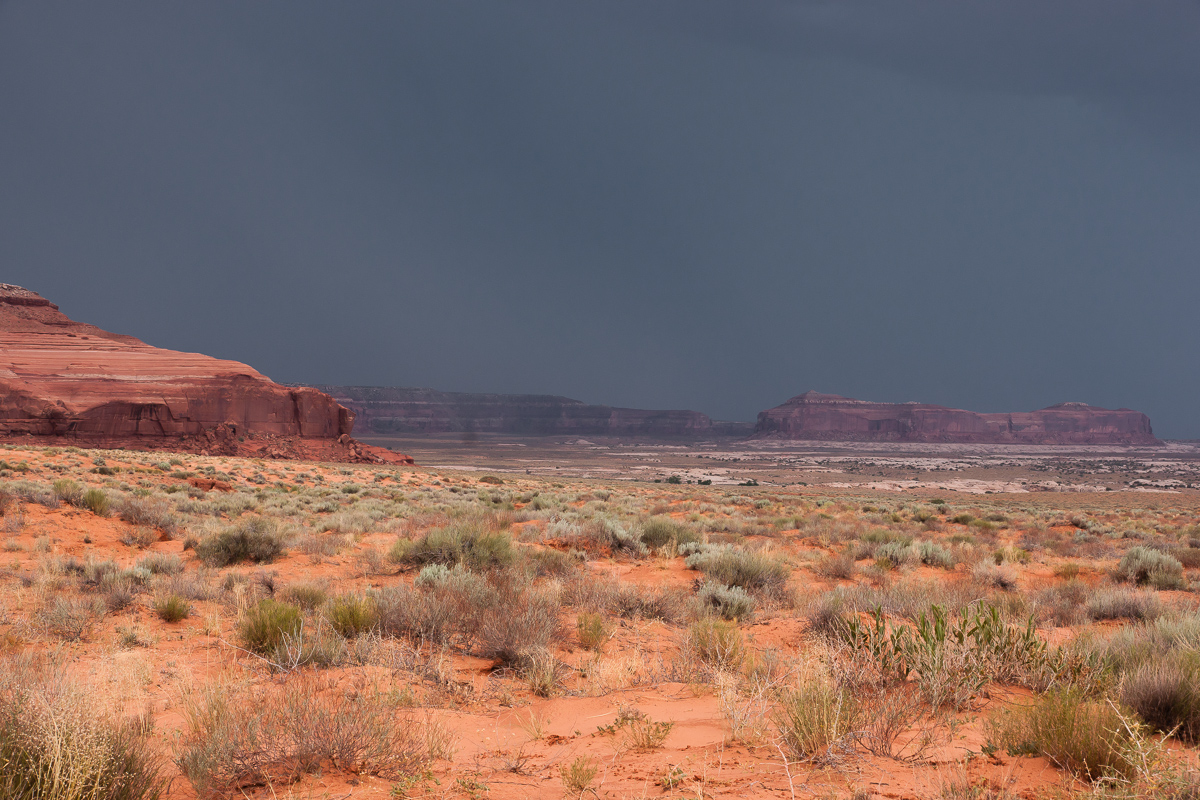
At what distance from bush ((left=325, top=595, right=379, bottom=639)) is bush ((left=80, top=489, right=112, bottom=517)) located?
9.43m

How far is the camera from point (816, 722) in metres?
2.88

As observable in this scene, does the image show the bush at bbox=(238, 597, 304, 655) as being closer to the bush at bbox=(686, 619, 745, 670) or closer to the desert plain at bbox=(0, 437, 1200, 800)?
the desert plain at bbox=(0, 437, 1200, 800)

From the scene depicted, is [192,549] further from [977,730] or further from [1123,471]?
[1123,471]

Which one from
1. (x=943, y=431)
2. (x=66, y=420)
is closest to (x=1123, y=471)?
(x=943, y=431)

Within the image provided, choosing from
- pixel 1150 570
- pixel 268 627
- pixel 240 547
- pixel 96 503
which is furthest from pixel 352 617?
pixel 1150 570

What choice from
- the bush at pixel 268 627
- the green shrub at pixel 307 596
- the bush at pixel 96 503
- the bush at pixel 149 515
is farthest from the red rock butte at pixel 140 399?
the bush at pixel 268 627

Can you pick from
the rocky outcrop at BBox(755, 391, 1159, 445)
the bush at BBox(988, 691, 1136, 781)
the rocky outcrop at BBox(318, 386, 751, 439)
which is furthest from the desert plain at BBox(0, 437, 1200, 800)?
the rocky outcrop at BBox(755, 391, 1159, 445)

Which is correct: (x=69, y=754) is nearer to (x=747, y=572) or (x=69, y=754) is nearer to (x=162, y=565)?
(x=162, y=565)

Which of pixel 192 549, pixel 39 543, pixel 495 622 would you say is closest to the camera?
pixel 495 622

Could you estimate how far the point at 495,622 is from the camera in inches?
195

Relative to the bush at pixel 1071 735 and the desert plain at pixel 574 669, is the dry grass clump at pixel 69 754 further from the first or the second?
the bush at pixel 1071 735

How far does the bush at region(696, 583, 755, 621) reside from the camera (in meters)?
6.29

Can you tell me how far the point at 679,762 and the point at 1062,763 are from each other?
173cm

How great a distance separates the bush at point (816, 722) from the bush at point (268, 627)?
3707mm
